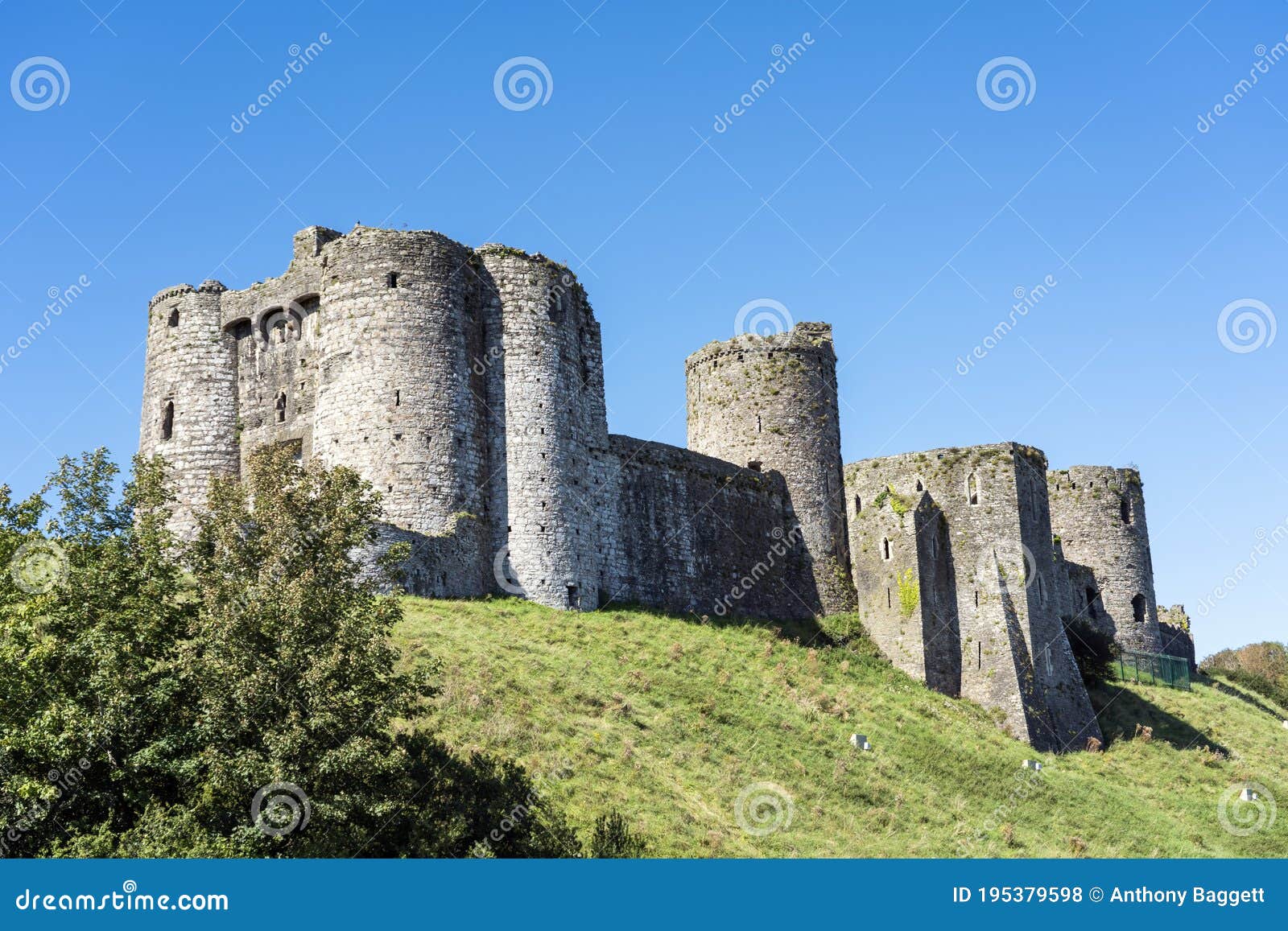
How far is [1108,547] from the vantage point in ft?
198

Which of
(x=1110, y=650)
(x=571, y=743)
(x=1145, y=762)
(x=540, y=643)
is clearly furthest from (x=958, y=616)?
(x=571, y=743)

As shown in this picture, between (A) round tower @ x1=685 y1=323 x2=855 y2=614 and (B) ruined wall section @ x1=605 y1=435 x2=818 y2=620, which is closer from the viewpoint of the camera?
(B) ruined wall section @ x1=605 y1=435 x2=818 y2=620

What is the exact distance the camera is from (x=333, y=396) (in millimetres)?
40938

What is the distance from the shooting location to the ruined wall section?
45.7m

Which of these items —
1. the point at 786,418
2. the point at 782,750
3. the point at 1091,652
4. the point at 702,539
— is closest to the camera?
the point at 782,750

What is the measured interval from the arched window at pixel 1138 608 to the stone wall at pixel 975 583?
1371 cm

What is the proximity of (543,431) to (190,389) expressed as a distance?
1096 centimetres

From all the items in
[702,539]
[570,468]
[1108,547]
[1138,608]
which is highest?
[570,468]

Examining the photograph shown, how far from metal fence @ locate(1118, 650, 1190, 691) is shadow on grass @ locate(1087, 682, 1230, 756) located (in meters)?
3.36

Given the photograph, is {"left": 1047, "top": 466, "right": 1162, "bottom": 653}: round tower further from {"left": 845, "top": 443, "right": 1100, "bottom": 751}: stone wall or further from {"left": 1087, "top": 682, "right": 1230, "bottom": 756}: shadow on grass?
{"left": 845, "top": 443, "right": 1100, "bottom": 751}: stone wall

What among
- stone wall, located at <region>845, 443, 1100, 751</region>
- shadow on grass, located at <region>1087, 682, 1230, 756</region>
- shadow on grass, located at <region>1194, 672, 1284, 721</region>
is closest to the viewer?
stone wall, located at <region>845, 443, 1100, 751</region>

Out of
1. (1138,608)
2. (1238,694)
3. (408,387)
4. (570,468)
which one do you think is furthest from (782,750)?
(1238,694)

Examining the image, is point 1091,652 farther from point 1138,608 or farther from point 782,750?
point 782,750

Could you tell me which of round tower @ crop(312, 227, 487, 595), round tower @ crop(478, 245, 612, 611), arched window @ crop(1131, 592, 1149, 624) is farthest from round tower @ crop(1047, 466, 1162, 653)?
round tower @ crop(312, 227, 487, 595)
